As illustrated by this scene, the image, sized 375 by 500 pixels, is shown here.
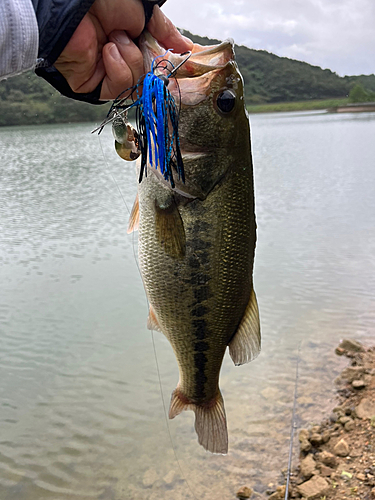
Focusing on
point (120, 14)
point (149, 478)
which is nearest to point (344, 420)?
point (149, 478)

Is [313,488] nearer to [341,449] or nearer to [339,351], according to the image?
[341,449]

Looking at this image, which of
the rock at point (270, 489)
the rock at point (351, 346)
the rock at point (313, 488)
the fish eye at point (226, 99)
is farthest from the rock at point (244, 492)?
the fish eye at point (226, 99)

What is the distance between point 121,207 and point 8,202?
4.02 meters

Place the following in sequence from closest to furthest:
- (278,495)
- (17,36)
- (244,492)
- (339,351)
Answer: (17,36)
(278,495)
(244,492)
(339,351)

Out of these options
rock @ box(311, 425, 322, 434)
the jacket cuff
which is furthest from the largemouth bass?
rock @ box(311, 425, 322, 434)

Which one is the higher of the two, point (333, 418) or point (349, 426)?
point (349, 426)

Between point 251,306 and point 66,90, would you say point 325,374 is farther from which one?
point 66,90

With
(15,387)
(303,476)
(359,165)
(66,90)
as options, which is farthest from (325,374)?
(359,165)

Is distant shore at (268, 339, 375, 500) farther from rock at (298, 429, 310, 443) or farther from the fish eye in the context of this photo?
the fish eye

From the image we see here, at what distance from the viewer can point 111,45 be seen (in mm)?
1703

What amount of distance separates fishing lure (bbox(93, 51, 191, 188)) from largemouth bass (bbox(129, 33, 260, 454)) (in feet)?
0.19

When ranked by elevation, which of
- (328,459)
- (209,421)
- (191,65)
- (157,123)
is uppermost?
(191,65)

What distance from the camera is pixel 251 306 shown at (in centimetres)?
207

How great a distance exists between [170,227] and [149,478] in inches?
132
